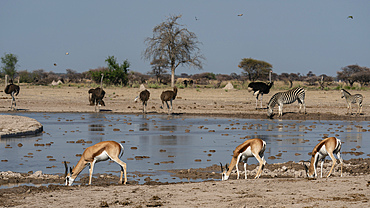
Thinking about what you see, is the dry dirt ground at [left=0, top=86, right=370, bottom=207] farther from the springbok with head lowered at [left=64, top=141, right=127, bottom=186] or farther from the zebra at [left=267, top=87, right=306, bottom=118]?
the zebra at [left=267, top=87, right=306, bottom=118]

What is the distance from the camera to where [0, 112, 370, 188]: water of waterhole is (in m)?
12.9

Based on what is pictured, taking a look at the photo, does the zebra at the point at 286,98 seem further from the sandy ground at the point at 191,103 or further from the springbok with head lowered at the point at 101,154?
the springbok with head lowered at the point at 101,154

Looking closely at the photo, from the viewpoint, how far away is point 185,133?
20.4 metres

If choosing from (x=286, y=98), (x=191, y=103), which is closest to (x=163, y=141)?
(x=286, y=98)

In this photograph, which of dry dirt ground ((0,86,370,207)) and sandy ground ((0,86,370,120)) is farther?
sandy ground ((0,86,370,120))

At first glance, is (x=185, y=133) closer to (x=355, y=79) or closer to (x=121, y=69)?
(x=121, y=69)

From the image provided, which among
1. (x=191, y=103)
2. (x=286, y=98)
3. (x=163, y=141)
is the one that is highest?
(x=286, y=98)

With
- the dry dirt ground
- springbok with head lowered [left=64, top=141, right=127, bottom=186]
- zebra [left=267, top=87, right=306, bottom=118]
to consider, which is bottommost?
the dry dirt ground

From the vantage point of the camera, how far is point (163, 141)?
17781 millimetres

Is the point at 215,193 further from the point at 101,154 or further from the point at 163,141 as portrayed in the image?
the point at 163,141

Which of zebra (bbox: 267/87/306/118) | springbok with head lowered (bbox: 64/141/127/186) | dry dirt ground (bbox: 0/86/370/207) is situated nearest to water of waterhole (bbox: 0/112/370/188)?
springbok with head lowered (bbox: 64/141/127/186)

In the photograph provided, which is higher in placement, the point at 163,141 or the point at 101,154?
the point at 101,154

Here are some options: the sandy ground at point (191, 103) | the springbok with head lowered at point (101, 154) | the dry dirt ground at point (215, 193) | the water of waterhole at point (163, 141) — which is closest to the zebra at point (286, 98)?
the sandy ground at point (191, 103)

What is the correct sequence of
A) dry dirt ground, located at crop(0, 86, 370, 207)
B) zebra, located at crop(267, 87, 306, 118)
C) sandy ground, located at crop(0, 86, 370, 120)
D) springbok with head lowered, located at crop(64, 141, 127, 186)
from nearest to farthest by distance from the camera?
dry dirt ground, located at crop(0, 86, 370, 207)
springbok with head lowered, located at crop(64, 141, 127, 186)
zebra, located at crop(267, 87, 306, 118)
sandy ground, located at crop(0, 86, 370, 120)
